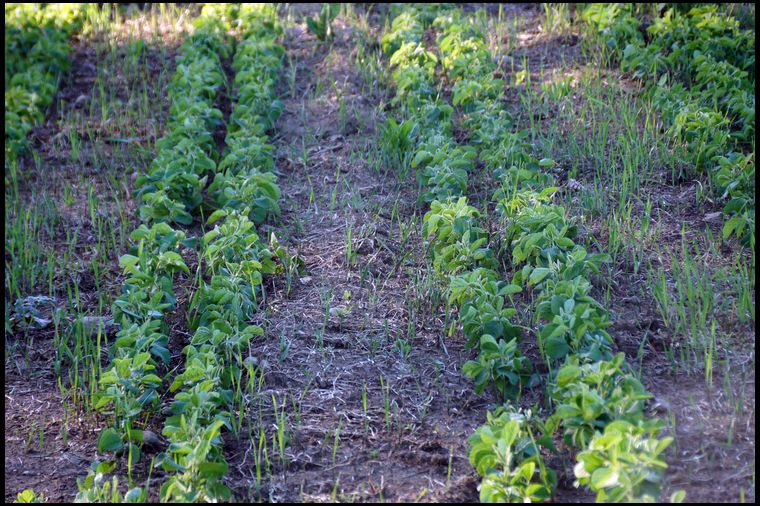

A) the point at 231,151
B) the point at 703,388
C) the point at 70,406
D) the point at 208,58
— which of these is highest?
the point at 208,58

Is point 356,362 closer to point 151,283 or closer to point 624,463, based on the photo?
point 151,283

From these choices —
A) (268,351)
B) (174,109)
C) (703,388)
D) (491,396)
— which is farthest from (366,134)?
(703,388)

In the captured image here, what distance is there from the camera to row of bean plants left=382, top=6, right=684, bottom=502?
8.50 feet

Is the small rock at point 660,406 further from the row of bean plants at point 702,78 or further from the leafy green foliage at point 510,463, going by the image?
the row of bean plants at point 702,78

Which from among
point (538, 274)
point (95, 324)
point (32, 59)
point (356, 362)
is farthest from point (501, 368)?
point (32, 59)

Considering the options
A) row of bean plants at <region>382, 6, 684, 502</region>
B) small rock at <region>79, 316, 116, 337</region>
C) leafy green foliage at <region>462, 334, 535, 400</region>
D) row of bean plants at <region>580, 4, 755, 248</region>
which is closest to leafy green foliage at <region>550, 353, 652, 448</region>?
row of bean plants at <region>382, 6, 684, 502</region>

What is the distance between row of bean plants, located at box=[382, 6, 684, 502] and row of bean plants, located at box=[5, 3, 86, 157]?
2.55m

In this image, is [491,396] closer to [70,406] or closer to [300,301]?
[300,301]

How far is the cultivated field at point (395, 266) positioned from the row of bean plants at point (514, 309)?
0.05 feet

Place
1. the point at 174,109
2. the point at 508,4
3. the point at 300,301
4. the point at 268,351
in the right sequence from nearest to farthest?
the point at 268,351 → the point at 300,301 → the point at 174,109 → the point at 508,4

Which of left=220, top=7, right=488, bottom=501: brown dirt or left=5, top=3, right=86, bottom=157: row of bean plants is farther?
left=5, top=3, right=86, bottom=157: row of bean plants

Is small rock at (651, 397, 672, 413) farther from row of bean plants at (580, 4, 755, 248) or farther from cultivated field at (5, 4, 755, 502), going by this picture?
row of bean plants at (580, 4, 755, 248)

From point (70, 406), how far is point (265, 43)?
338 centimetres

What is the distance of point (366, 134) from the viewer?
5.41m
